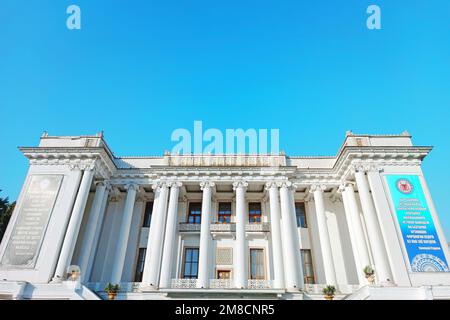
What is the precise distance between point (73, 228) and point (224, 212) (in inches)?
439

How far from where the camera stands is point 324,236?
20.5 meters

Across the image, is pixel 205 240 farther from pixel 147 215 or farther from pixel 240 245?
pixel 147 215

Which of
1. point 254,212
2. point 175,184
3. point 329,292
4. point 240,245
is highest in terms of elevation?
point 175,184

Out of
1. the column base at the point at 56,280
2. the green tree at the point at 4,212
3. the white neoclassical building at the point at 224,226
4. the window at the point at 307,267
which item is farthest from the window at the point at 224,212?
the green tree at the point at 4,212

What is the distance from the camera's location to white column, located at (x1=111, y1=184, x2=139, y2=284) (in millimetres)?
19406

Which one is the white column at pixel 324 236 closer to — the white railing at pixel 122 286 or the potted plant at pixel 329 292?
the potted plant at pixel 329 292

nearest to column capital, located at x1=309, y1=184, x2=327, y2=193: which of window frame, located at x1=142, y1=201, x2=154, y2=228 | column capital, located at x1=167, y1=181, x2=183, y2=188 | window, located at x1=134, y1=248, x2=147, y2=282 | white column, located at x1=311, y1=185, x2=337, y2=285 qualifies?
white column, located at x1=311, y1=185, x2=337, y2=285

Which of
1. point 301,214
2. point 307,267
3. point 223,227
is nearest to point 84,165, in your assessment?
point 223,227

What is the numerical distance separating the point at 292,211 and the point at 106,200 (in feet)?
48.0

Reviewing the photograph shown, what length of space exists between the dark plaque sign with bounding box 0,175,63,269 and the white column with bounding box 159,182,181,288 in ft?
25.2

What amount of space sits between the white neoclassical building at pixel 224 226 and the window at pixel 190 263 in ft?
0.24

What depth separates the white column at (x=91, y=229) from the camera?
18.6 meters

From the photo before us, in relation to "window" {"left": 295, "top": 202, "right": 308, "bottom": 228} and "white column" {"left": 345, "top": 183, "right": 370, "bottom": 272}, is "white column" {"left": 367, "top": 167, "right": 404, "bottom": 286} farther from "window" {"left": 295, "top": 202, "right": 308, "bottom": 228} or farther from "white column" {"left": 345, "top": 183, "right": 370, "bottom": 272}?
"window" {"left": 295, "top": 202, "right": 308, "bottom": 228}
